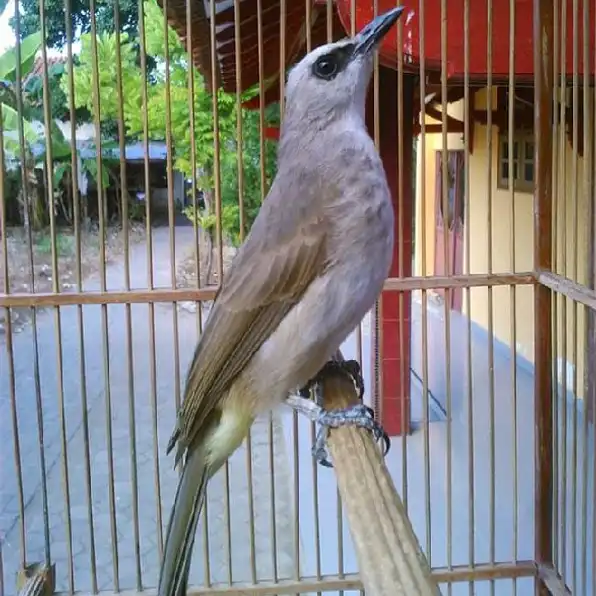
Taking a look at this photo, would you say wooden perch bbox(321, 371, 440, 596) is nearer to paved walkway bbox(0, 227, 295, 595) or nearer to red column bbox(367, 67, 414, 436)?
paved walkway bbox(0, 227, 295, 595)

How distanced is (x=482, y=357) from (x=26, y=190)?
5.59 m

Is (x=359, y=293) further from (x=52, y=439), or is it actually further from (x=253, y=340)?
(x=52, y=439)

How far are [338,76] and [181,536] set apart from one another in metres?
0.93

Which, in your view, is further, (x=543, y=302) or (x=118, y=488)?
(x=118, y=488)

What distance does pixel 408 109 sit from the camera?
456 centimetres

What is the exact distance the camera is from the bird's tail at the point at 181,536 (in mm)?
1549

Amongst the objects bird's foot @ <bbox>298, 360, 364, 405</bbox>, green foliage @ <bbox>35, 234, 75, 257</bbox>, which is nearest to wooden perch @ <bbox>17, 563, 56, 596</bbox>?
bird's foot @ <bbox>298, 360, 364, 405</bbox>

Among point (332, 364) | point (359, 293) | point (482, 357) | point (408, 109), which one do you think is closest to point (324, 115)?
point (359, 293)

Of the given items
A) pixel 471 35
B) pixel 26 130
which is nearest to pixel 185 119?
pixel 26 130

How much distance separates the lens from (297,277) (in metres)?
1.64

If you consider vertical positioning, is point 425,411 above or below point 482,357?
above

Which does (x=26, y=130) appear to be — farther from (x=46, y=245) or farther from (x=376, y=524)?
(x=46, y=245)

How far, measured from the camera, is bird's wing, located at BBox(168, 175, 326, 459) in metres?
1.64

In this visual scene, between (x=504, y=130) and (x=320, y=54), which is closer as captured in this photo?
(x=320, y=54)
